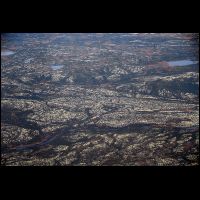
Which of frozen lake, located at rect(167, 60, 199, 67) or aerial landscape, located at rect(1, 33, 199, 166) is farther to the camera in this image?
frozen lake, located at rect(167, 60, 199, 67)

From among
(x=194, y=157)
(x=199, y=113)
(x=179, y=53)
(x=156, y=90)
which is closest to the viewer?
(x=194, y=157)

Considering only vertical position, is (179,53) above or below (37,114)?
above

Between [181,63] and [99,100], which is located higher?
[181,63]

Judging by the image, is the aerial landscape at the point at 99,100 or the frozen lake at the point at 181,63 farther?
the frozen lake at the point at 181,63

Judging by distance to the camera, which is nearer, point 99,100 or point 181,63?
point 99,100

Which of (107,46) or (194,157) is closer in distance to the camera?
(194,157)

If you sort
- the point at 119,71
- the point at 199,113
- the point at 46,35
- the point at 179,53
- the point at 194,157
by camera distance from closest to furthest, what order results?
1. the point at 194,157
2. the point at 199,113
3. the point at 119,71
4. the point at 179,53
5. the point at 46,35
